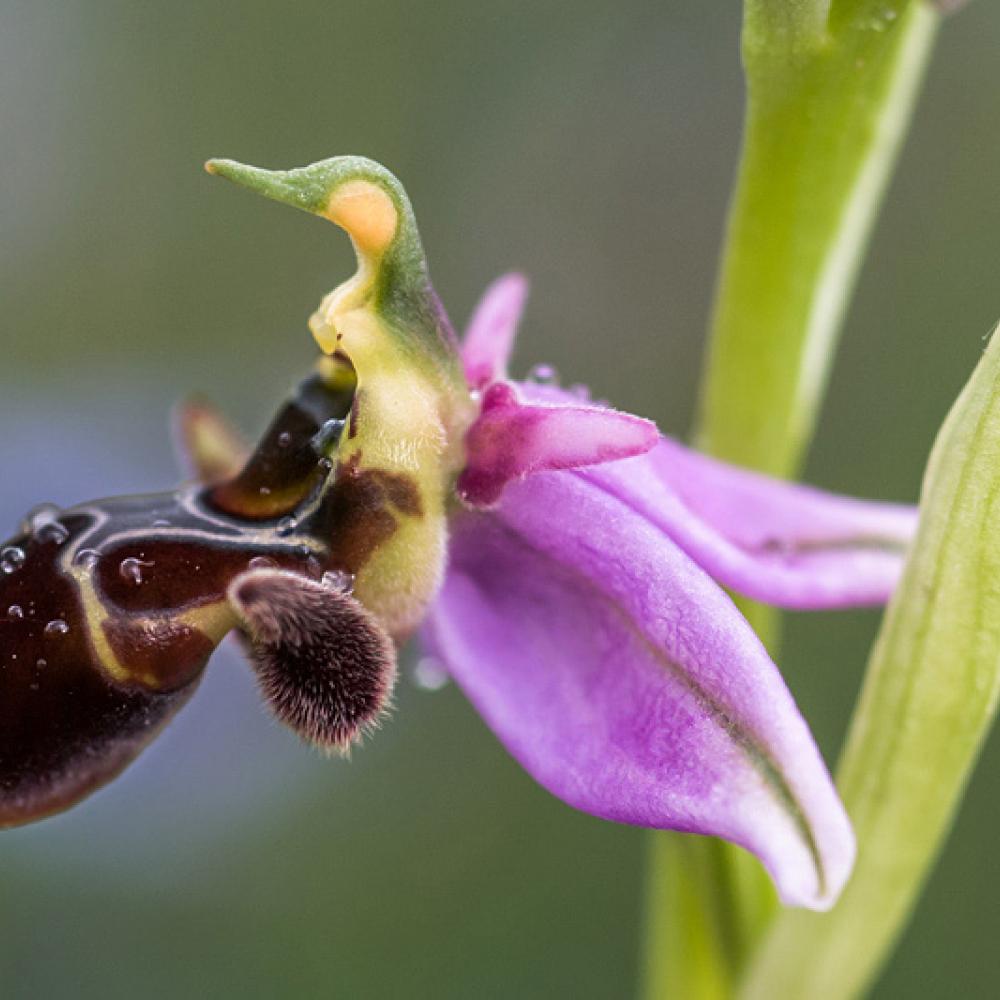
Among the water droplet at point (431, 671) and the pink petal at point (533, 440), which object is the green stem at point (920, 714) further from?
the water droplet at point (431, 671)

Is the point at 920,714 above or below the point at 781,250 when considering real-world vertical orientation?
below

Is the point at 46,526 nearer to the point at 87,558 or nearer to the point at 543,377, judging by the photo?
the point at 87,558

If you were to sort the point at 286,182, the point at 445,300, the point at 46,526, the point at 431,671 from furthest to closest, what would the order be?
the point at 445,300
the point at 431,671
the point at 46,526
the point at 286,182

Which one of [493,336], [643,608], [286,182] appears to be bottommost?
[643,608]

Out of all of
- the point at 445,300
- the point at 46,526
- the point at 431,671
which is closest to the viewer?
the point at 46,526

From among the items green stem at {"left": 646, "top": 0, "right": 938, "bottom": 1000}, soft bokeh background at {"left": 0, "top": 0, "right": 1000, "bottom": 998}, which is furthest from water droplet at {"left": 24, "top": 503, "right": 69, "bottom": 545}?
soft bokeh background at {"left": 0, "top": 0, "right": 1000, "bottom": 998}

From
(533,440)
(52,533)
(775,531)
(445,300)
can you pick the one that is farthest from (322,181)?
(445,300)

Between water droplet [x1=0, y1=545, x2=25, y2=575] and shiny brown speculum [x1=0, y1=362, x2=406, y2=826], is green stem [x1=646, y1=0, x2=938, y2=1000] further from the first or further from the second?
water droplet [x1=0, y1=545, x2=25, y2=575]

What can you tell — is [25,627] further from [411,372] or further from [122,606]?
[411,372]
